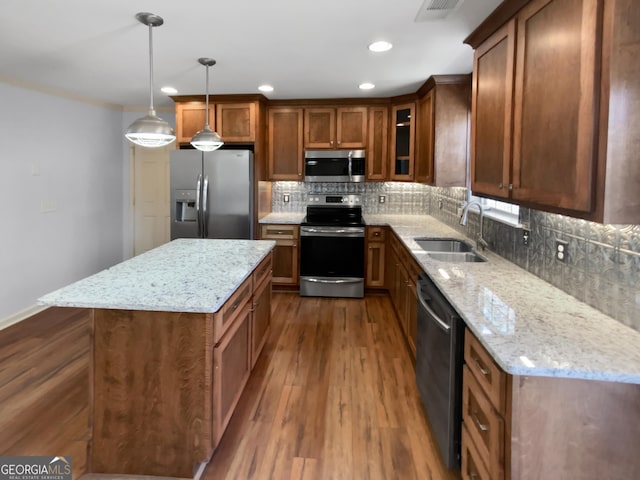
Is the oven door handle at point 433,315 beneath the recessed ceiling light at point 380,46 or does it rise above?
beneath

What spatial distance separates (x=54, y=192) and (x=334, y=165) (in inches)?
122

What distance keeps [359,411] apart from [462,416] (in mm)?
857

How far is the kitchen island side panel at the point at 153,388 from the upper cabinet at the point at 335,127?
370 cm

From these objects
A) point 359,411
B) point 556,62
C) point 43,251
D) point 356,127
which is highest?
point 356,127

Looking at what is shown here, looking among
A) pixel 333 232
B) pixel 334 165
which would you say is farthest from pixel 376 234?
pixel 334 165

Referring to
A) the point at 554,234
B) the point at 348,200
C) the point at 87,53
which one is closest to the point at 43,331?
the point at 87,53

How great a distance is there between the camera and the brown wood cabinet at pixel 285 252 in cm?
513

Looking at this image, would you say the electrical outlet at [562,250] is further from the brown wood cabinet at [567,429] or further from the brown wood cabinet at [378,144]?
the brown wood cabinet at [378,144]

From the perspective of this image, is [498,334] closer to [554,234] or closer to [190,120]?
[554,234]

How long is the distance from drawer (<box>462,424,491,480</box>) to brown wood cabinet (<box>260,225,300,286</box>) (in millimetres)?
3451

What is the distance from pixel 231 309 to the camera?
7.55 feet

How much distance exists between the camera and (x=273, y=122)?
208 inches

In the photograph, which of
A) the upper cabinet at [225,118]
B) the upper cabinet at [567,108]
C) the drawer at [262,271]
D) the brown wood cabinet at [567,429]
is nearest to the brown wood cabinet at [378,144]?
the upper cabinet at [225,118]

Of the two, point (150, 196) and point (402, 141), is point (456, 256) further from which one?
point (150, 196)
